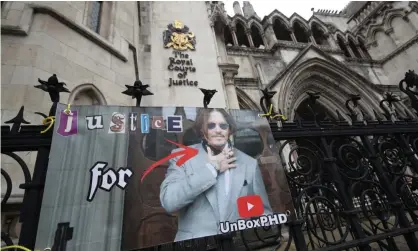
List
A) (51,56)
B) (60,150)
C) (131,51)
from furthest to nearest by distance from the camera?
(131,51) → (51,56) → (60,150)

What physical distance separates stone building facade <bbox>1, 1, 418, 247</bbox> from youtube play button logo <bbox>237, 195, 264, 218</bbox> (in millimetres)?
2629

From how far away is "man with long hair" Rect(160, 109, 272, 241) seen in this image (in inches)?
72.0

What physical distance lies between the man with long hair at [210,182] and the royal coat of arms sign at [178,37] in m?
5.62

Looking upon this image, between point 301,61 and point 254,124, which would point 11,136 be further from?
point 301,61

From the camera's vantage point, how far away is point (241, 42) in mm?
16688

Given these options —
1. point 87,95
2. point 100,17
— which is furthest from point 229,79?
point 87,95

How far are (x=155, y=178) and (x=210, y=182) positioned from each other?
1.73 ft

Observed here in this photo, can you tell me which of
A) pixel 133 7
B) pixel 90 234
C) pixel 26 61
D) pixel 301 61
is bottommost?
pixel 90 234

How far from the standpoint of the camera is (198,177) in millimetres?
2008

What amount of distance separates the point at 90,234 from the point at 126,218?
28 cm

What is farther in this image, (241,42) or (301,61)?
(241,42)

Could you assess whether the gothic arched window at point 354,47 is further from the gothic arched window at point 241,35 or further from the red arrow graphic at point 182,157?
the red arrow graphic at point 182,157

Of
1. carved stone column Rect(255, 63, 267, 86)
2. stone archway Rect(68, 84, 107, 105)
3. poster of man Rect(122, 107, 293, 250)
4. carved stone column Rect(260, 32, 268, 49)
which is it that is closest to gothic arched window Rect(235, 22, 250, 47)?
carved stone column Rect(260, 32, 268, 49)

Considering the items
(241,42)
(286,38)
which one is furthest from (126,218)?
(286,38)
